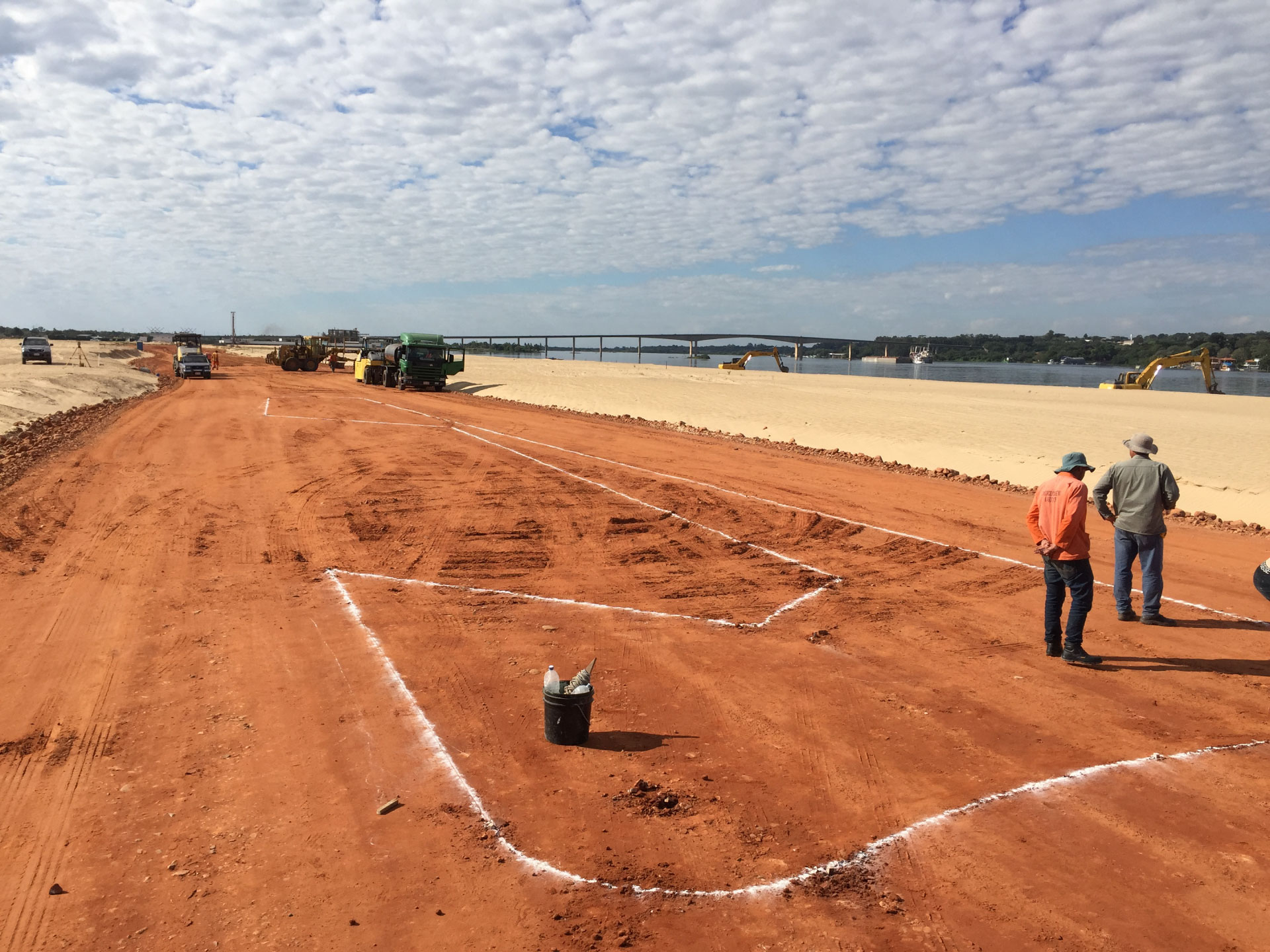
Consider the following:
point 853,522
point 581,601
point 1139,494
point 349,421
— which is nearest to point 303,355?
point 349,421

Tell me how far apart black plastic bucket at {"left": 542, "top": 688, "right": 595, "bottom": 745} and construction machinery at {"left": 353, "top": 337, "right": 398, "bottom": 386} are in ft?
138

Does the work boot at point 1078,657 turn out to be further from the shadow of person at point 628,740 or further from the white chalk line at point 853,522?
the shadow of person at point 628,740

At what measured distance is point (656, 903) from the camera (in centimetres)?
407

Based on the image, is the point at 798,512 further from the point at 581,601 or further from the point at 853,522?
the point at 581,601

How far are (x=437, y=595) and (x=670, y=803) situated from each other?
4.64m

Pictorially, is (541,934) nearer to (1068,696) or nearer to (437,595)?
(1068,696)

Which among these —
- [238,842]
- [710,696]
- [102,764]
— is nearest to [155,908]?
[238,842]

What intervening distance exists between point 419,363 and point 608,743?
127ft

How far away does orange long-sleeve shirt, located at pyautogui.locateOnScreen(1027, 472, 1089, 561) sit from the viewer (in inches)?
280

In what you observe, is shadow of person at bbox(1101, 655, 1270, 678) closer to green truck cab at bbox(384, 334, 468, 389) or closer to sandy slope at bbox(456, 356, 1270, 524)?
sandy slope at bbox(456, 356, 1270, 524)

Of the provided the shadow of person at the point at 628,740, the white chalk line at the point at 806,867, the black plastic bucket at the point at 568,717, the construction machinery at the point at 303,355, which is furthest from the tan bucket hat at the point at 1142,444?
the construction machinery at the point at 303,355

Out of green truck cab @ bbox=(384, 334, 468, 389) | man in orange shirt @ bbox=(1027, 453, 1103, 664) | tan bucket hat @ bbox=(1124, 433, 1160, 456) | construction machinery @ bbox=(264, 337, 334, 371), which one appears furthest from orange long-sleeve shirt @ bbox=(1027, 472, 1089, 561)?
construction machinery @ bbox=(264, 337, 334, 371)

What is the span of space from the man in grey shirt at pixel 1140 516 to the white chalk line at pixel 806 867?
271cm

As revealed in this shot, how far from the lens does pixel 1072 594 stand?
7168 millimetres
